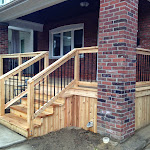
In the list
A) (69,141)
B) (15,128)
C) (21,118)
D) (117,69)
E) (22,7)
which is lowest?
(69,141)

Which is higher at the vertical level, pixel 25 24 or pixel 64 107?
pixel 25 24

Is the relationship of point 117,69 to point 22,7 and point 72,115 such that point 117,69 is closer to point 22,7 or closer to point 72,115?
point 72,115

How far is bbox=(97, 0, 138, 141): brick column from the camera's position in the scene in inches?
128

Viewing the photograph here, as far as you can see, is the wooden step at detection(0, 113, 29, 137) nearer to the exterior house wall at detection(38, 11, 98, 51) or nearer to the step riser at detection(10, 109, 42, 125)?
the step riser at detection(10, 109, 42, 125)

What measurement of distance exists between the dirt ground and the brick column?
28 centimetres

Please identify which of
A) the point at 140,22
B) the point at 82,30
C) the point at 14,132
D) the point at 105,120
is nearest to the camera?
the point at 105,120

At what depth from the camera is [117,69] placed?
3.27 meters

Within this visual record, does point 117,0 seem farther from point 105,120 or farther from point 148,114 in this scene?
point 148,114

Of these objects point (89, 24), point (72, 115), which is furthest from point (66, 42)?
point (72, 115)

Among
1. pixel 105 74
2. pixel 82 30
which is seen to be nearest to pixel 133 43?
pixel 105 74

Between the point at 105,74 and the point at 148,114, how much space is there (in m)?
1.78

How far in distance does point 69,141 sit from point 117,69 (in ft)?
5.45

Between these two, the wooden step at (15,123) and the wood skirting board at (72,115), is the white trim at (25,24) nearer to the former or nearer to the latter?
the wooden step at (15,123)

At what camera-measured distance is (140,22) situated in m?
5.38
